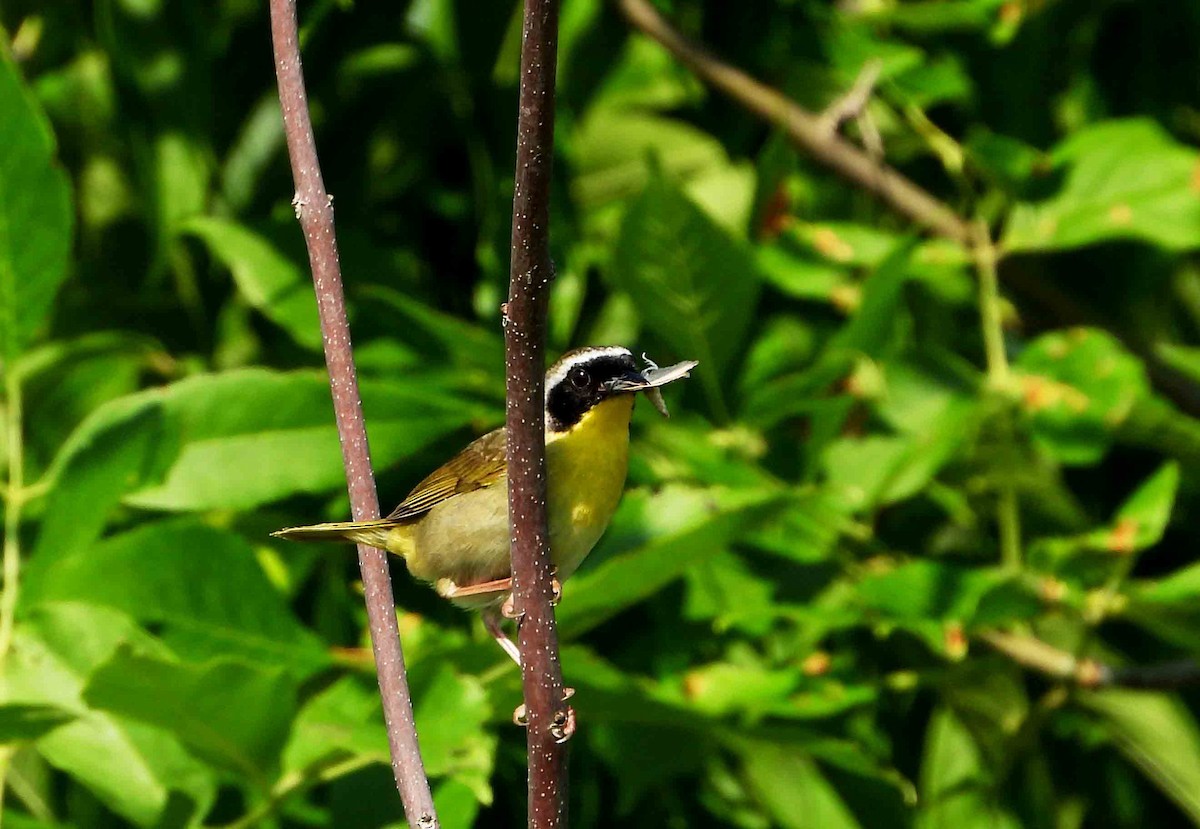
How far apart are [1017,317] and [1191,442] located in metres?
0.71

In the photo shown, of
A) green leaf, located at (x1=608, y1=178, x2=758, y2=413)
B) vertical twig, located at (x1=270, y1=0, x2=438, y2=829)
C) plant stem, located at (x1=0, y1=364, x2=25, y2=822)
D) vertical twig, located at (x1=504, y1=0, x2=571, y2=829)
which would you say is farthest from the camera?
green leaf, located at (x1=608, y1=178, x2=758, y2=413)

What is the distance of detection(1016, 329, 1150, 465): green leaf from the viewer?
10.1 ft

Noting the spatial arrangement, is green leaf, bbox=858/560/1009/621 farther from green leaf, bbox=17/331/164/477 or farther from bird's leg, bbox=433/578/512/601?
green leaf, bbox=17/331/164/477

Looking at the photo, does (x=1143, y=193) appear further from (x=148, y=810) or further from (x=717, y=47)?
(x=148, y=810)

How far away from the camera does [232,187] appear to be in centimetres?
343

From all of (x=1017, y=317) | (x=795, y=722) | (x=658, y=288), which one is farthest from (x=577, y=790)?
(x=1017, y=317)

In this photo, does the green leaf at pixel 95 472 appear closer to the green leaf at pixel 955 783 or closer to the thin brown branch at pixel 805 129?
the thin brown branch at pixel 805 129

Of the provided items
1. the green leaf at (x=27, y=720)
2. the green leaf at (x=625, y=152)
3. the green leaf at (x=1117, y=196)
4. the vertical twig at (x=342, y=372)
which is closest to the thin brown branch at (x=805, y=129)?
the green leaf at (x=1117, y=196)

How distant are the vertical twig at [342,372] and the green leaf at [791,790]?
49.4 inches

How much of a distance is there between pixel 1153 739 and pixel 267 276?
196cm

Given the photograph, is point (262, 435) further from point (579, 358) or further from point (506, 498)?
point (579, 358)

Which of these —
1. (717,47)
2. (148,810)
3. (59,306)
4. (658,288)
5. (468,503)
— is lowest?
(148,810)

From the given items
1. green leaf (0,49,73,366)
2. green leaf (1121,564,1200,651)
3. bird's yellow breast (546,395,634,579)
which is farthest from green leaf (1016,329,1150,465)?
green leaf (0,49,73,366)

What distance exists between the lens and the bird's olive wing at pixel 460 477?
2.71 meters
